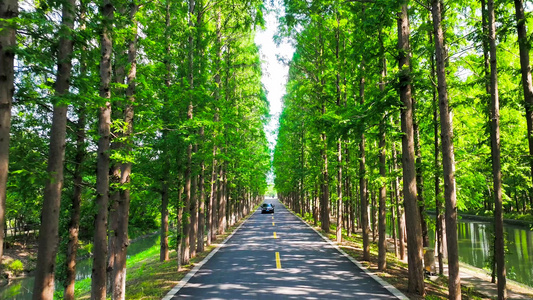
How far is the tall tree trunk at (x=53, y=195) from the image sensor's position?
5520mm

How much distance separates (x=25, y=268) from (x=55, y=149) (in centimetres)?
2848

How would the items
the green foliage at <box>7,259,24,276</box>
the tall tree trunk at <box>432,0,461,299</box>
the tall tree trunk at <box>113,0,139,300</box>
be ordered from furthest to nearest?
1. the green foliage at <box>7,259,24,276</box>
2. the tall tree trunk at <box>113,0,139,300</box>
3. the tall tree trunk at <box>432,0,461,299</box>

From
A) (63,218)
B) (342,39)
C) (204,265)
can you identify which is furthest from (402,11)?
(63,218)

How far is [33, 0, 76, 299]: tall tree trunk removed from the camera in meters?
5.52

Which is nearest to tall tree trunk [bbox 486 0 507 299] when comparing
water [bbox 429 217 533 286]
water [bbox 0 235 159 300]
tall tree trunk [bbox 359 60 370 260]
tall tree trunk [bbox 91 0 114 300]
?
water [bbox 429 217 533 286]

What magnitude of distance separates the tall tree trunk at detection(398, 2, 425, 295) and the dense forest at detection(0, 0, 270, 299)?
18.0 ft

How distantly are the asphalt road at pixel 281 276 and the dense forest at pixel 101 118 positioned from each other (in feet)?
6.43

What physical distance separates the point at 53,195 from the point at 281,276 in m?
7.24

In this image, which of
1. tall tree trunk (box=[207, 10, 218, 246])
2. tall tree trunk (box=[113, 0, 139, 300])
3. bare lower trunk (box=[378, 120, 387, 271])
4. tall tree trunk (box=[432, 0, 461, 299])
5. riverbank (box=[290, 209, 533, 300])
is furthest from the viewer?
tall tree trunk (box=[207, 10, 218, 246])

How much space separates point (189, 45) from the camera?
12.2 m

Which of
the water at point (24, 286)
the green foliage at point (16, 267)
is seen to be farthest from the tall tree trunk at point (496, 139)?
the green foliage at point (16, 267)

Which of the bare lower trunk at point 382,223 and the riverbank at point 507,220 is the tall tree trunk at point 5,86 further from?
the riverbank at point 507,220

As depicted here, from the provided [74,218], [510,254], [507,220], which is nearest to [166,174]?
[74,218]

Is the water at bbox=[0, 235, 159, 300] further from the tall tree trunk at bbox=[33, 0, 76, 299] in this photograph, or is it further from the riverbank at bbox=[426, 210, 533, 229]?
the riverbank at bbox=[426, 210, 533, 229]
